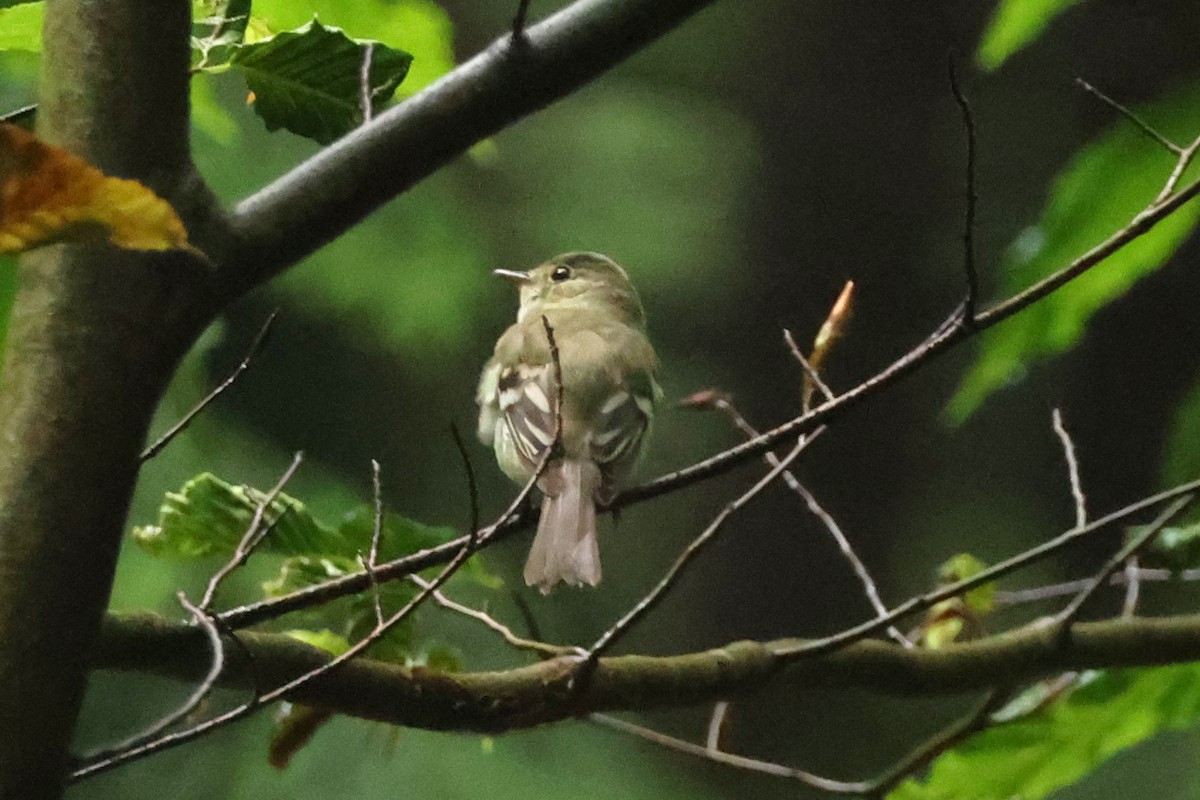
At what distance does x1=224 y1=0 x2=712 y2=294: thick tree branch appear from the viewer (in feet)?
1.89

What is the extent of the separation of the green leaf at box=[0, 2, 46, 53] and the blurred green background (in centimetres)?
100

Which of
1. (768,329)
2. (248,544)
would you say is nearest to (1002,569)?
(248,544)

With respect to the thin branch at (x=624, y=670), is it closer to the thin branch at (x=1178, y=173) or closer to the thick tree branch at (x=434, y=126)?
the thick tree branch at (x=434, y=126)

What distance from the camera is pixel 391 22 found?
787 millimetres

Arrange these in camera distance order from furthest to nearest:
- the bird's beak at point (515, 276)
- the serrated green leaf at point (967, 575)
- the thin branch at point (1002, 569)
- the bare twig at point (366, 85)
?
the bird's beak at point (515, 276) < the serrated green leaf at point (967, 575) < the thin branch at point (1002, 569) < the bare twig at point (366, 85)

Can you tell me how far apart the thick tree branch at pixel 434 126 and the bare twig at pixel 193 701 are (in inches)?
5.3

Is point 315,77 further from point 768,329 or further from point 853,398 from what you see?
point 768,329

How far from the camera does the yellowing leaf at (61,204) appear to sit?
0.86ft

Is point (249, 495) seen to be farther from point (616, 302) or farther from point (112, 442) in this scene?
point (616, 302)

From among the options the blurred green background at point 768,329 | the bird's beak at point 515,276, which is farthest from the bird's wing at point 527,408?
the blurred green background at point 768,329

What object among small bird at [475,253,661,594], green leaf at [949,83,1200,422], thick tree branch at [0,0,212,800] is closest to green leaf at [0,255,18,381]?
thick tree branch at [0,0,212,800]

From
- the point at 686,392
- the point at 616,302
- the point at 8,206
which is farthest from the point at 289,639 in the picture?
the point at 686,392

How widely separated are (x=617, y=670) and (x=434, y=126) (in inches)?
12.0

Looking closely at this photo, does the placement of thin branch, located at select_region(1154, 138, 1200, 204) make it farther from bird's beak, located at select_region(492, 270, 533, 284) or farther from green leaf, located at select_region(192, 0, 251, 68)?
bird's beak, located at select_region(492, 270, 533, 284)
